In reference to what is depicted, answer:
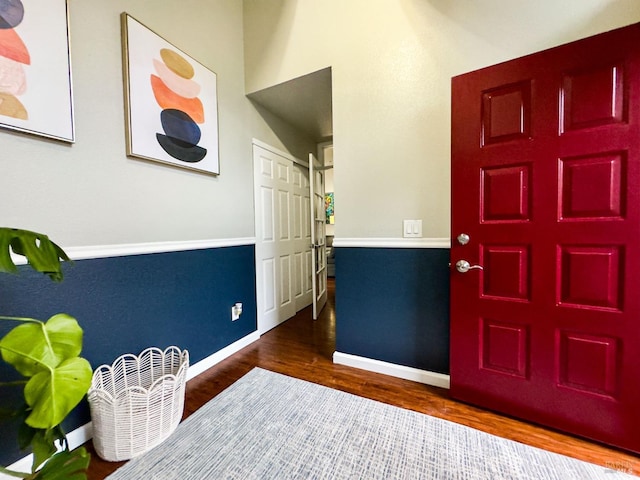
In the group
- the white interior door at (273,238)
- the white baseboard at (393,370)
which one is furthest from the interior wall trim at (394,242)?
the white interior door at (273,238)

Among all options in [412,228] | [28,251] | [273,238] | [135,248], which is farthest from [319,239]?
[28,251]

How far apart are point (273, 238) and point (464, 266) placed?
6.26 feet

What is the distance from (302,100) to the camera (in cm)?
255

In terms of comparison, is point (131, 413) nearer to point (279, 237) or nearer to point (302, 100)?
point (279, 237)

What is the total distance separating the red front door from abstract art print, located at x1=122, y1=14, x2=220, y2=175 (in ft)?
5.59

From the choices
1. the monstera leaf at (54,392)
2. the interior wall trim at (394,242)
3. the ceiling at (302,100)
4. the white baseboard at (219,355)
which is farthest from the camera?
the ceiling at (302,100)

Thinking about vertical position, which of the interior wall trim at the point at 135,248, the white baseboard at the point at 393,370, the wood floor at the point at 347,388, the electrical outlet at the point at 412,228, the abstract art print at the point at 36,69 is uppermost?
the abstract art print at the point at 36,69

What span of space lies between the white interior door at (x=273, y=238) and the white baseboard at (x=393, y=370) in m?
0.99

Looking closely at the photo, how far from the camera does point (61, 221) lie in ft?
4.10

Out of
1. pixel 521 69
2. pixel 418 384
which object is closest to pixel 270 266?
pixel 418 384

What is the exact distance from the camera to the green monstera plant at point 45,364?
1.94ft

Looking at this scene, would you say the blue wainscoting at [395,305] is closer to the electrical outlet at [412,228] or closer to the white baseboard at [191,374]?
the electrical outlet at [412,228]

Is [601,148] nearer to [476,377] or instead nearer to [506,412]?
[476,377]

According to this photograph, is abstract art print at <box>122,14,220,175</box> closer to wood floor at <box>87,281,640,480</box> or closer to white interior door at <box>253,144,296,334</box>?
white interior door at <box>253,144,296,334</box>
